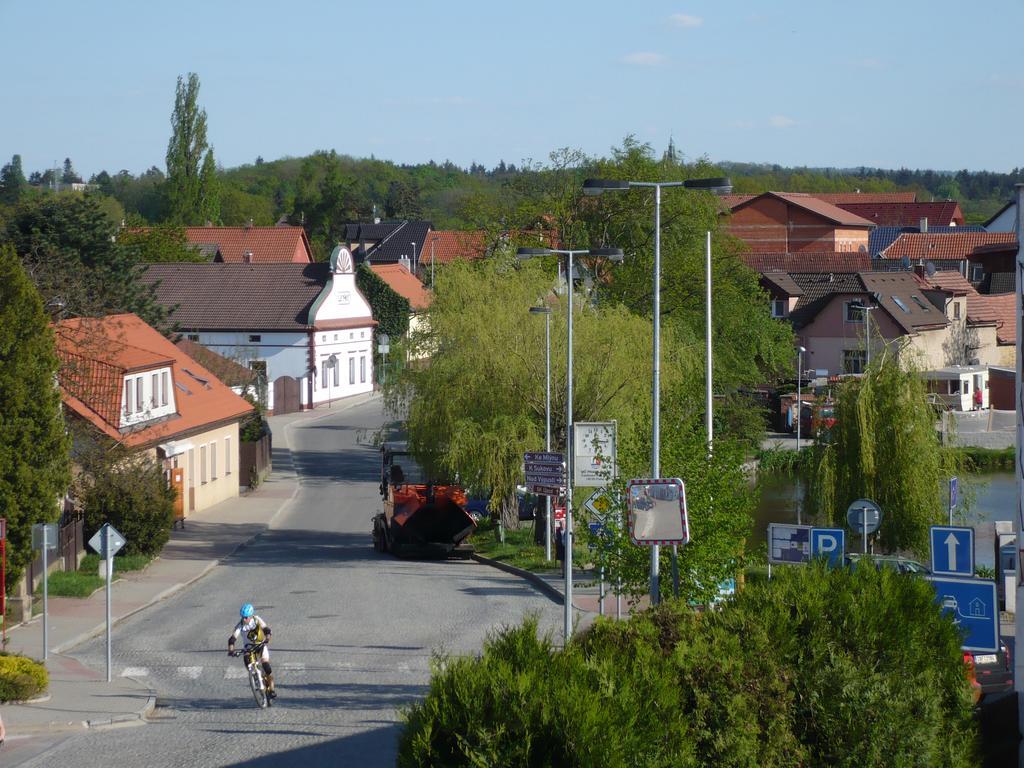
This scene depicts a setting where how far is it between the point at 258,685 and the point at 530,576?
44.2 feet

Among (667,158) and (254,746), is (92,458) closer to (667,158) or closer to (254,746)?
(254,746)

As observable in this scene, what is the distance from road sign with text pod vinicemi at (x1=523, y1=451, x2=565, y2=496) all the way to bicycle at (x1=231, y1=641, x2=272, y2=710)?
693cm

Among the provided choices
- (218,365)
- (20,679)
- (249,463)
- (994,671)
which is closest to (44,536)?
(20,679)

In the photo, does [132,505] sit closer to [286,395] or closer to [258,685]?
[258,685]

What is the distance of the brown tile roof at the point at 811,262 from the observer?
302 ft

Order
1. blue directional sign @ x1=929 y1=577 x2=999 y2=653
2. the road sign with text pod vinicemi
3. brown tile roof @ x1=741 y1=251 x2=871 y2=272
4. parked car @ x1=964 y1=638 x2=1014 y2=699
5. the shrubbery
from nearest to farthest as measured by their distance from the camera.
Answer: the shrubbery
blue directional sign @ x1=929 y1=577 x2=999 y2=653
parked car @ x1=964 y1=638 x2=1014 y2=699
the road sign with text pod vinicemi
brown tile roof @ x1=741 y1=251 x2=871 y2=272

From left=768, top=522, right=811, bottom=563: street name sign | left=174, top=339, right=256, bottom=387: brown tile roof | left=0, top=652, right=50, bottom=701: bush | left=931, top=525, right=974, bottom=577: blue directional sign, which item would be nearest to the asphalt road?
left=0, top=652, right=50, bottom=701: bush

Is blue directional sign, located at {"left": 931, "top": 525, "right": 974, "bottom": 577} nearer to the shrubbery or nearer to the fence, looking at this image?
the shrubbery

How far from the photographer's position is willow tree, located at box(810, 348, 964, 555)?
3078 cm

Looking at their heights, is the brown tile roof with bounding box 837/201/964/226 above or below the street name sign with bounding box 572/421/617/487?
above

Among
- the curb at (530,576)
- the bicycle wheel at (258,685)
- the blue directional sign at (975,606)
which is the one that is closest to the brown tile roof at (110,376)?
the curb at (530,576)

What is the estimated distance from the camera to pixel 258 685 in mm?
18609

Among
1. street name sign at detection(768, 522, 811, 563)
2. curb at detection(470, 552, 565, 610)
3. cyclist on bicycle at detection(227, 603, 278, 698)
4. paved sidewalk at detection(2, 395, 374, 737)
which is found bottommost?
curb at detection(470, 552, 565, 610)

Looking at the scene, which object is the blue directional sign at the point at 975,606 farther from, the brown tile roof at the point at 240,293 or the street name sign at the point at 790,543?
the brown tile roof at the point at 240,293
